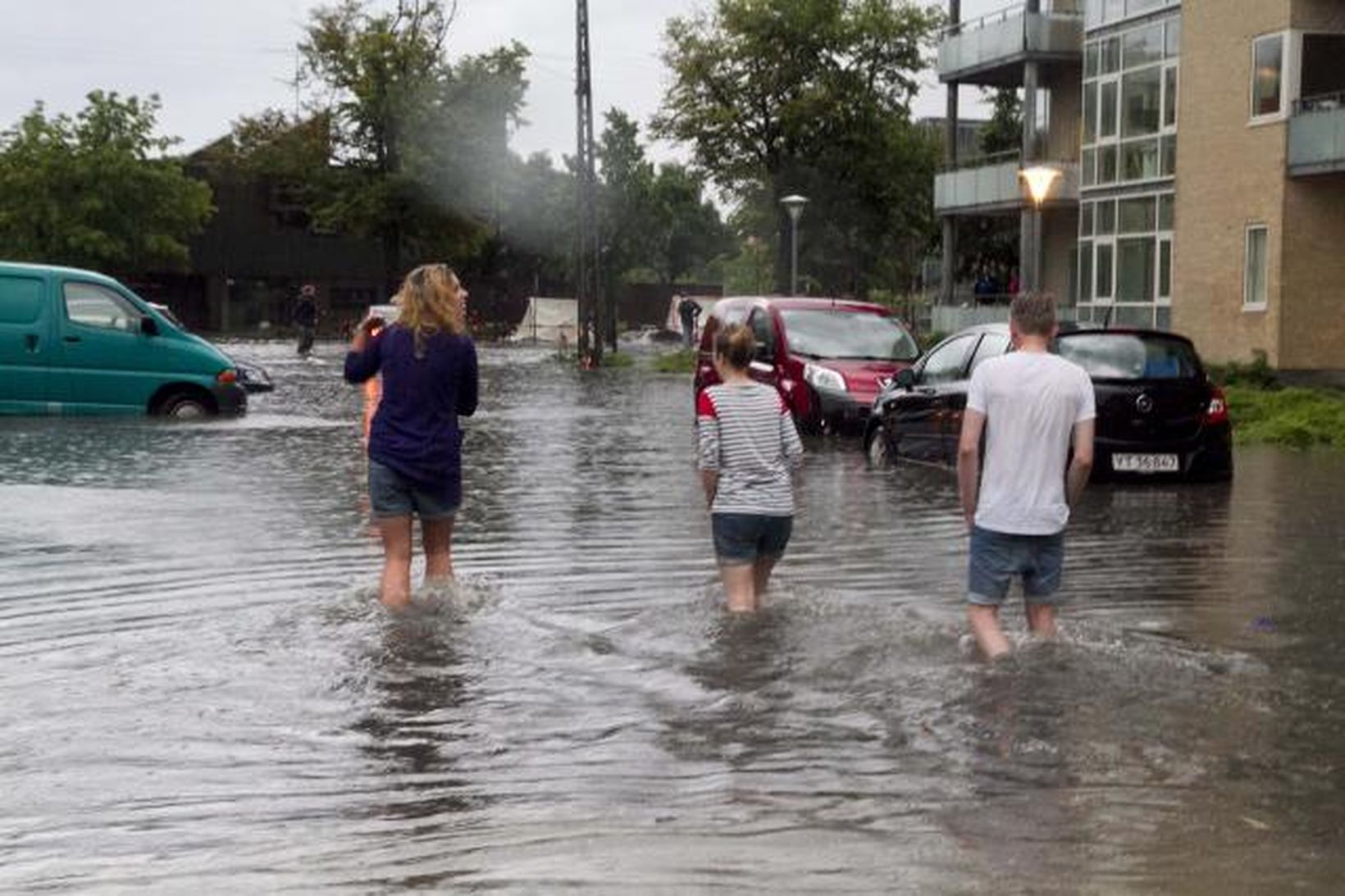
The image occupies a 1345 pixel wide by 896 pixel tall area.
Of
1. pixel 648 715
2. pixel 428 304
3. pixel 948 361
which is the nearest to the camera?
pixel 648 715

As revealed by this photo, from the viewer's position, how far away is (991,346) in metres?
16.7

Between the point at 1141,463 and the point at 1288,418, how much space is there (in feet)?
27.4

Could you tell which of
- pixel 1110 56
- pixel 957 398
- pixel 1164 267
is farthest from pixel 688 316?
pixel 957 398

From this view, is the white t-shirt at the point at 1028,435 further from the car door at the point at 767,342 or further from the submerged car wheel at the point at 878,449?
the car door at the point at 767,342

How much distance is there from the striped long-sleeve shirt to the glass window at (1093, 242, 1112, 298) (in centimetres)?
3310

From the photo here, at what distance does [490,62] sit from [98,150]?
15.4 meters

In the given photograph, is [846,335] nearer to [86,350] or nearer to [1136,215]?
[86,350]

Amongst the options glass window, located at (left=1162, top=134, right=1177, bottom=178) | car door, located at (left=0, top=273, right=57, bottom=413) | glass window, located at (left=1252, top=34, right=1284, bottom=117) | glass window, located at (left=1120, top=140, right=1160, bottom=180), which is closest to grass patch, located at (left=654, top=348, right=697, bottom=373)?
glass window, located at (left=1120, top=140, right=1160, bottom=180)

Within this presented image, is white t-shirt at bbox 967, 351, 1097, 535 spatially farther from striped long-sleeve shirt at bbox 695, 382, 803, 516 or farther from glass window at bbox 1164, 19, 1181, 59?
glass window at bbox 1164, 19, 1181, 59

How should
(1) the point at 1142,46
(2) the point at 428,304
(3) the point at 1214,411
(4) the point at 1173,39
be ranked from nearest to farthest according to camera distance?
(2) the point at 428,304
(3) the point at 1214,411
(4) the point at 1173,39
(1) the point at 1142,46

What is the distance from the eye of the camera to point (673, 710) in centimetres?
691

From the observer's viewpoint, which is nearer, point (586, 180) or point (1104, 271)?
point (1104, 271)

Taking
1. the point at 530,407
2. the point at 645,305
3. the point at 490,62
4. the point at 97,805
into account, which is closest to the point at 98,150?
the point at 490,62

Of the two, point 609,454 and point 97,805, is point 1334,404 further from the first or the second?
point 97,805
